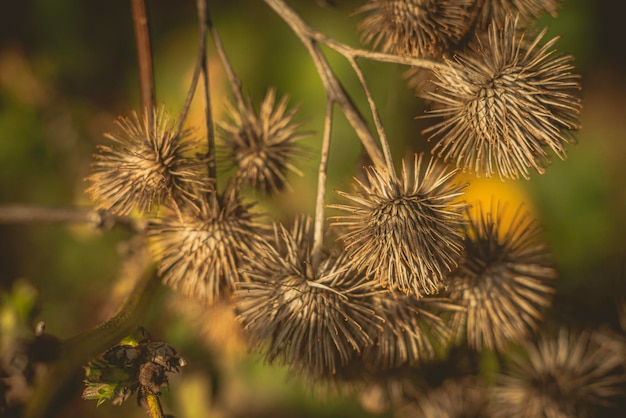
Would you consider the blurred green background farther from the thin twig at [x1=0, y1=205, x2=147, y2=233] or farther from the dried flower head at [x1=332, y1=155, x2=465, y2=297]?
the dried flower head at [x1=332, y1=155, x2=465, y2=297]

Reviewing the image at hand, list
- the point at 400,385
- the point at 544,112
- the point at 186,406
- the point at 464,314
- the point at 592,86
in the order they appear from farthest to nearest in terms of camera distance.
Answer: the point at 592,86 → the point at 186,406 → the point at 400,385 → the point at 464,314 → the point at 544,112

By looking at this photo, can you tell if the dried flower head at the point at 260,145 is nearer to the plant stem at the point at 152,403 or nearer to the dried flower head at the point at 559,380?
the plant stem at the point at 152,403

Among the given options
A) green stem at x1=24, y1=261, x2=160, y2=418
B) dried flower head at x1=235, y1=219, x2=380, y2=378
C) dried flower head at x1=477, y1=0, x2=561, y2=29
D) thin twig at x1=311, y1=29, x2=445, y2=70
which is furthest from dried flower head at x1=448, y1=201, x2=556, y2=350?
green stem at x1=24, y1=261, x2=160, y2=418

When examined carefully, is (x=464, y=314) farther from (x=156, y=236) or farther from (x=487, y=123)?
(x=156, y=236)

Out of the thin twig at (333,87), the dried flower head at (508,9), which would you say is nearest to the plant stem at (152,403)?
the thin twig at (333,87)

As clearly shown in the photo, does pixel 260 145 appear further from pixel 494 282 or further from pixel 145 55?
pixel 494 282

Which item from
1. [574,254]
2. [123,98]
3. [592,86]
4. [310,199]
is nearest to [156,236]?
[310,199]

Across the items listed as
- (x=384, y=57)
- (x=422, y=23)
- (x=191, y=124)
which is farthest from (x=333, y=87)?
(x=191, y=124)
